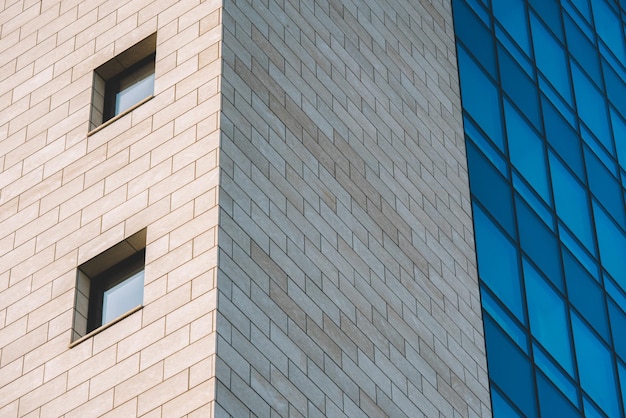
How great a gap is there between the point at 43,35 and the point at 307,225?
692cm

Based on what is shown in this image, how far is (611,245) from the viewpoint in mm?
38031

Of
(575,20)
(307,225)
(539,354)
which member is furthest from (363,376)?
(575,20)

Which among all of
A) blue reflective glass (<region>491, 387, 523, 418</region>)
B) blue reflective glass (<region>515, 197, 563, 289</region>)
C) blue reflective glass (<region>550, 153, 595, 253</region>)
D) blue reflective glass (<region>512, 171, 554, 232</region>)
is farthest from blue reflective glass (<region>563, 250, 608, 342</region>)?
blue reflective glass (<region>491, 387, 523, 418</region>)

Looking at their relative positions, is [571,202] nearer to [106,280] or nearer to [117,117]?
[117,117]

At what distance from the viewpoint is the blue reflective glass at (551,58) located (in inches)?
1561

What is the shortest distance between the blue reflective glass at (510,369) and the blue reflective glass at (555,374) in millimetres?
658

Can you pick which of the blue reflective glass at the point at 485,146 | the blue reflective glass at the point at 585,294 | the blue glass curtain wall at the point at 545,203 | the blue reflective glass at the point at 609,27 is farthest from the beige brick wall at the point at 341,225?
the blue reflective glass at the point at 609,27

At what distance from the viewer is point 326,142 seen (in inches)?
1072

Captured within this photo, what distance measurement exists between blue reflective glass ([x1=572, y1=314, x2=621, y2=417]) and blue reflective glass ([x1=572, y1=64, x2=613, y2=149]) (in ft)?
24.8

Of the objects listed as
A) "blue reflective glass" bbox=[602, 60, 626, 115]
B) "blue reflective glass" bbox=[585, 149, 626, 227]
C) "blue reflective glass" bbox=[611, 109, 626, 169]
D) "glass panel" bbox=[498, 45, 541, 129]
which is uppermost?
"blue reflective glass" bbox=[602, 60, 626, 115]

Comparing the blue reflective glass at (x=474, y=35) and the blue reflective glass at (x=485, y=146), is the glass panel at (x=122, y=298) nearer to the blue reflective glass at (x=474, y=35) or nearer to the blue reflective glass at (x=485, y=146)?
the blue reflective glass at (x=485, y=146)

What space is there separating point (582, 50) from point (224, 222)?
2118cm

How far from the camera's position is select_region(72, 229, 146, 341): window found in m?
24.5

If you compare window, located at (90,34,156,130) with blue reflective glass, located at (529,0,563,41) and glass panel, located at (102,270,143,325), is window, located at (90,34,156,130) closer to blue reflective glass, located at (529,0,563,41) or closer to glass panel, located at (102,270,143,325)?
glass panel, located at (102,270,143,325)
